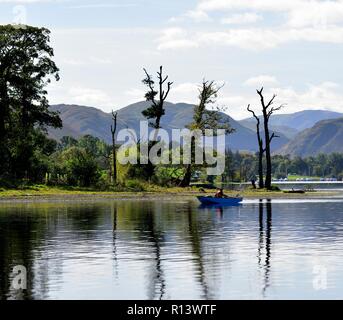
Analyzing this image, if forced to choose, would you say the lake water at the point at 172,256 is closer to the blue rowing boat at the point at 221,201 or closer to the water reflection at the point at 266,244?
the water reflection at the point at 266,244

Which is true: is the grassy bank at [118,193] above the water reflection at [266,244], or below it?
above

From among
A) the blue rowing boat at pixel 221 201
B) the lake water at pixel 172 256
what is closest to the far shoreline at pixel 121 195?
the blue rowing boat at pixel 221 201

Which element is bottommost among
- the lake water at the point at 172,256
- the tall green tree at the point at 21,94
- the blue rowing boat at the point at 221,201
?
the lake water at the point at 172,256

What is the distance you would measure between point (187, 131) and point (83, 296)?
96064 mm

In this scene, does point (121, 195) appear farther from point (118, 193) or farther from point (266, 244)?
point (266, 244)

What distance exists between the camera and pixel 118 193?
335ft

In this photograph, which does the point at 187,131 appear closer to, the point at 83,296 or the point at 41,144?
the point at 41,144

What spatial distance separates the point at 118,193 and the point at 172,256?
6615 cm

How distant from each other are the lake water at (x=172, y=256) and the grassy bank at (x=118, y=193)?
29939 mm

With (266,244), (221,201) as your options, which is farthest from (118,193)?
(266,244)

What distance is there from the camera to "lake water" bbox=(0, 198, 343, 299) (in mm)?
27172

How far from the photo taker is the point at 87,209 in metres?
75.1

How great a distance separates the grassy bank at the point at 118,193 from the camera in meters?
93.7
